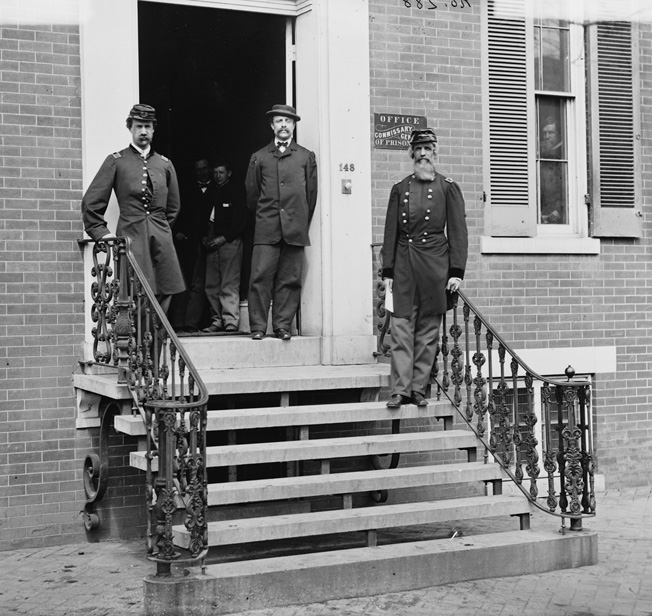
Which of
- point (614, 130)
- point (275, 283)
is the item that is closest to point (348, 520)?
point (275, 283)

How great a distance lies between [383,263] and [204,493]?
8.88ft

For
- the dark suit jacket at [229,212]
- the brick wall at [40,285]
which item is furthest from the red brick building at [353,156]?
the dark suit jacket at [229,212]

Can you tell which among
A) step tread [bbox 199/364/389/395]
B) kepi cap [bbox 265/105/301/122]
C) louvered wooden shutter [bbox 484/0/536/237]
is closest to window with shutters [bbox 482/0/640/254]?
louvered wooden shutter [bbox 484/0/536/237]

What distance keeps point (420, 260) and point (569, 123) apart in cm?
307

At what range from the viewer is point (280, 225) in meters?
8.91

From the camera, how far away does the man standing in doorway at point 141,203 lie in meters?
8.09

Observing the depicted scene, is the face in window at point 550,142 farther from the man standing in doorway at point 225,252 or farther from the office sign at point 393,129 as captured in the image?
the man standing in doorway at point 225,252

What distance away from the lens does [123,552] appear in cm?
795

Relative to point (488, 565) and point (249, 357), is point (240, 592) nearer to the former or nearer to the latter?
point (488, 565)

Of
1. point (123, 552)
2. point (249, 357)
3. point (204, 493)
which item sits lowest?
point (123, 552)

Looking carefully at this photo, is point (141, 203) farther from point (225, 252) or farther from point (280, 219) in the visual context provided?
point (225, 252)

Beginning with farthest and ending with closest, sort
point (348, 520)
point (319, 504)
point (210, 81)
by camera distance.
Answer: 1. point (210, 81)
2. point (319, 504)
3. point (348, 520)

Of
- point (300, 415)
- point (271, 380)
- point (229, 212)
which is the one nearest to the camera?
point (300, 415)

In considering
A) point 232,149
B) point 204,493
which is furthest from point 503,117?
point 204,493
